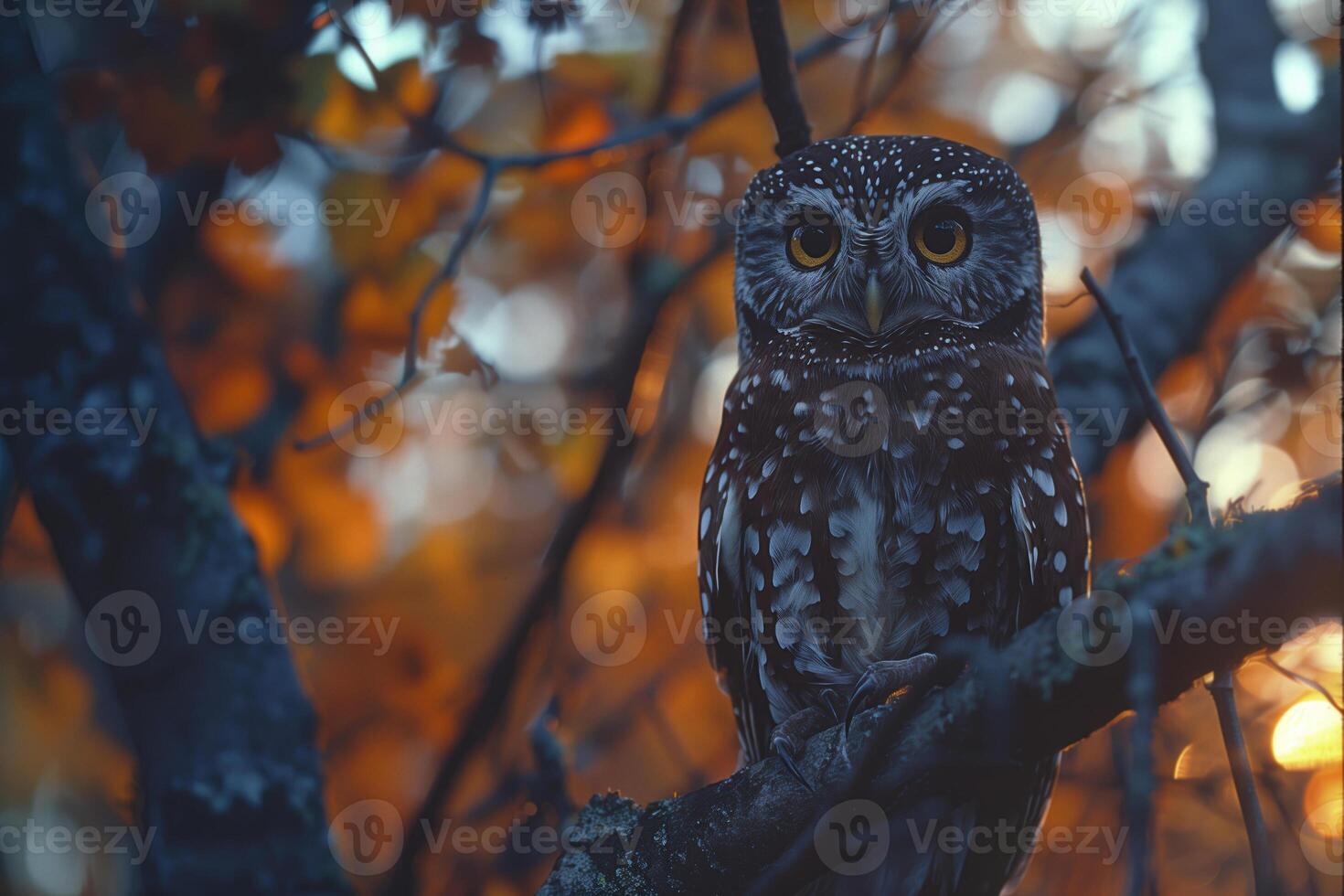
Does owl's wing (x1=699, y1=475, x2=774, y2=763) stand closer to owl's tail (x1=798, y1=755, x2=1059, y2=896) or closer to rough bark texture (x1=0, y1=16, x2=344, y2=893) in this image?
owl's tail (x1=798, y1=755, x2=1059, y2=896)

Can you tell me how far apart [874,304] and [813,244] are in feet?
1.14

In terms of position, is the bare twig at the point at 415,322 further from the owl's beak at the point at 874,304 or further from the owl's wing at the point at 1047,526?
the owl's wing at the point at 1047,526

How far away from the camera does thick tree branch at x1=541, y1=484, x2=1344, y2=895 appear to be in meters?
1.18

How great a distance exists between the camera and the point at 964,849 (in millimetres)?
2779

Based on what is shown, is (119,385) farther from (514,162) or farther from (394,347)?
(394,347)

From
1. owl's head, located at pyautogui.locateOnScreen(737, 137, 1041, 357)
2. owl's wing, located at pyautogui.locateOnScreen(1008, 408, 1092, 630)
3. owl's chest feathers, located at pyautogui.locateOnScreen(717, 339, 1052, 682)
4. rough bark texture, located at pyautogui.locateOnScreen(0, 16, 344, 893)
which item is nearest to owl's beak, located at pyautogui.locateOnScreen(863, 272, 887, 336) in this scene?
owl's head, located at pyautogui.locateOnScreen(737, 137, 1041, 357)

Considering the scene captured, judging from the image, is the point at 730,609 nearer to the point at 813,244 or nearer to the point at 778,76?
the point at 813,244

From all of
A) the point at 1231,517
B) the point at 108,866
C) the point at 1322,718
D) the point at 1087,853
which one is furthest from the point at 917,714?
the point at 108,866

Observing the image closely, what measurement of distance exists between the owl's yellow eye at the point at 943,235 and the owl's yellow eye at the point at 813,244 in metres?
0.25

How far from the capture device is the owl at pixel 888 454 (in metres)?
2.47

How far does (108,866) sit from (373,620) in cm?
231

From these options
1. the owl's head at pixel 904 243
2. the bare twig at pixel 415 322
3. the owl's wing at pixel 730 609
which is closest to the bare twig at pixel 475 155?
the bare twig at pixel 415 322

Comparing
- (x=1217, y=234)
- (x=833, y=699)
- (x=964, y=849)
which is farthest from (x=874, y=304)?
(x=1217, y=234)

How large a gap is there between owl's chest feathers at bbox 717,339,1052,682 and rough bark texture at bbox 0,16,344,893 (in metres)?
1.47
